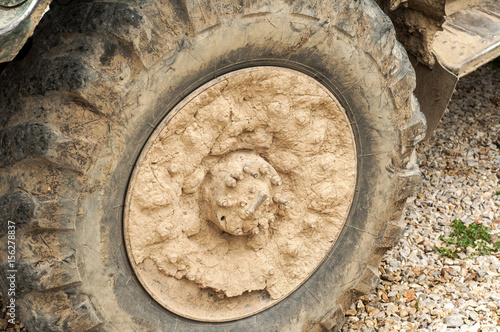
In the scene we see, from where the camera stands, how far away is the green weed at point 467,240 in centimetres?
313

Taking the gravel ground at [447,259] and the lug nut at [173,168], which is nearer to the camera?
the lug nut at [173,168]

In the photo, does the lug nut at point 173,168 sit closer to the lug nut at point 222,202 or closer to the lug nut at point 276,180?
the lug nut at point 222,202

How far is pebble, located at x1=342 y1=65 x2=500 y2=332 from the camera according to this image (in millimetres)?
2678

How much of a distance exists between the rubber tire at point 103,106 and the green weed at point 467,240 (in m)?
1.56

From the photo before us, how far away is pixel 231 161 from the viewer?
2049mm

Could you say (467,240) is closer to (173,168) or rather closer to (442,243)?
(442,243)

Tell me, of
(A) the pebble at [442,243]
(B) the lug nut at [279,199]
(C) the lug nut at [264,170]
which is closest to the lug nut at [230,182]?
(C) the lug nut at [264,170]

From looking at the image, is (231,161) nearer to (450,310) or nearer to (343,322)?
(343,322)

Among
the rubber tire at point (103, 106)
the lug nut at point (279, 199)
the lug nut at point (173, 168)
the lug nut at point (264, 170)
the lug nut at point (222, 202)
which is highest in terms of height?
the rubber tire at point (103, 106)

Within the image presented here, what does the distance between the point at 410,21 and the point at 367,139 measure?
3.14 ft

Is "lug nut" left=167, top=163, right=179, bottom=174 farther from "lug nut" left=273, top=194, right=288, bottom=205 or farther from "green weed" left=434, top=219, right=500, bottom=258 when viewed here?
"green weed" left=434, top=219, right=500, bottom=258

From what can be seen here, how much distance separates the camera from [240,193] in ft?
6.65

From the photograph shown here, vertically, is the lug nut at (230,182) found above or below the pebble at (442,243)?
above

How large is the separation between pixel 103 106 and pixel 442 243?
2301mm
